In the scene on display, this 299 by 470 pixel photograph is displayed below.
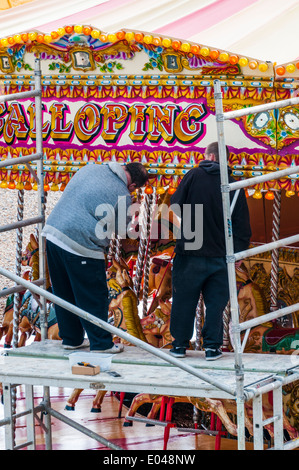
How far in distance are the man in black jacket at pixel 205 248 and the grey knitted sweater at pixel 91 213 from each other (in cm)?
37

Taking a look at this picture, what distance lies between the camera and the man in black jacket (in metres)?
6.20

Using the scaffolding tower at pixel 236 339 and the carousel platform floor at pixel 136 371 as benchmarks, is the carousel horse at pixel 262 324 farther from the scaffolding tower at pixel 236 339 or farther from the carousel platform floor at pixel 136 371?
the scaffolding tower at pixel 236 339

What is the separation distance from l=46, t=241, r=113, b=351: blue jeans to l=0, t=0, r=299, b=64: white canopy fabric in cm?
184

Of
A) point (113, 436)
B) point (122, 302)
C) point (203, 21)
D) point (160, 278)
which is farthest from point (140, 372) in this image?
point (203, 21)

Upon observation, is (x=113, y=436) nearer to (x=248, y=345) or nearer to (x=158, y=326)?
(x=158, y=326)

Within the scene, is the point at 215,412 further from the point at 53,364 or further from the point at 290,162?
the point at 290,162

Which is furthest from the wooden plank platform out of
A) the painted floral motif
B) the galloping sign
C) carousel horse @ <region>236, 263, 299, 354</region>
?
the painted floral motif

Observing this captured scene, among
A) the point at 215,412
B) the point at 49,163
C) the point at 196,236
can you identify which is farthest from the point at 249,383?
the point at 49,163

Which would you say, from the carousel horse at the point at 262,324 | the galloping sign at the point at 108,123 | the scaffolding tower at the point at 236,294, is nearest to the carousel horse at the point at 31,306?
the galloping sign at the point at 108,123

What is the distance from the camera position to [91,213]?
6.30 meters

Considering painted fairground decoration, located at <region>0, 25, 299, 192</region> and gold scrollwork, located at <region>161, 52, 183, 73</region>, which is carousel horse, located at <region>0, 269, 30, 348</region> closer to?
painted fairground decoration, located at <region>0, 25, 299, 192</region>

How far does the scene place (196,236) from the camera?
6.24 meters

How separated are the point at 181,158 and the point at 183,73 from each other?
596mm

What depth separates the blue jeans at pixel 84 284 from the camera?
631 cm
